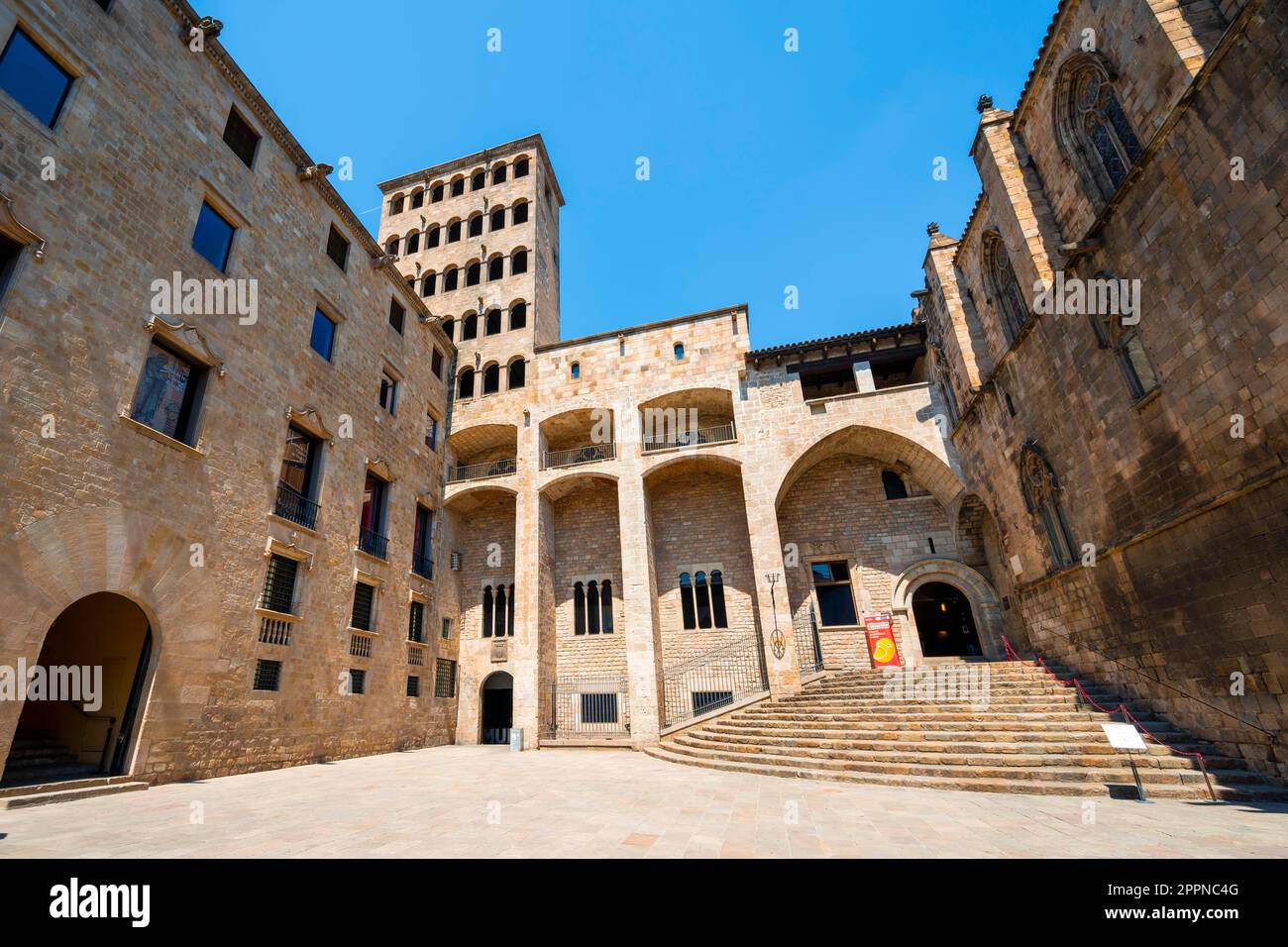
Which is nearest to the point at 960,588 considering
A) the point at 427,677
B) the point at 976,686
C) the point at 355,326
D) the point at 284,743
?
the point at 976,686

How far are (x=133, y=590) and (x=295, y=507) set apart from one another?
13.6 feet

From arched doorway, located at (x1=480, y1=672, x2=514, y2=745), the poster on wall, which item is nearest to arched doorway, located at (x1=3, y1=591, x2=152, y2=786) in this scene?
arched doorway, located at (x1=480, y1=672, x2=514, y2=745)

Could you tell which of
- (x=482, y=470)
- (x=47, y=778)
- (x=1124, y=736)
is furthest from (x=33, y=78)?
(x=1124, y=736)

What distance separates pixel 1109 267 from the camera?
984 cm

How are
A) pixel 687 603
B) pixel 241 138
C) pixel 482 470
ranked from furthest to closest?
pixel 482 470 < pixel 687 603 < pixel 241 138

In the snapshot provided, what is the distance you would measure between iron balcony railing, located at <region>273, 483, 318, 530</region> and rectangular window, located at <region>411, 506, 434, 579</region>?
4.81 metres

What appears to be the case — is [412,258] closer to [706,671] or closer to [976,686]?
[706,671]

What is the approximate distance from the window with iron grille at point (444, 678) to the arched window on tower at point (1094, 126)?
21860mm

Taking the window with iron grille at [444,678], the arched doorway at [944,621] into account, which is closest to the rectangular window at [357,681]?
the window with iron grille at [444,678]

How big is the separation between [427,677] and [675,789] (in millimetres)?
12398

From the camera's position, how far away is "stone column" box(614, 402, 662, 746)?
1661 cm

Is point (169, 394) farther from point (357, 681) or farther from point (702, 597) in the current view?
point (702, 597)

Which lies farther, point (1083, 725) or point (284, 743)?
point (284, 743)

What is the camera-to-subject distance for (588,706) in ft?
61.3
